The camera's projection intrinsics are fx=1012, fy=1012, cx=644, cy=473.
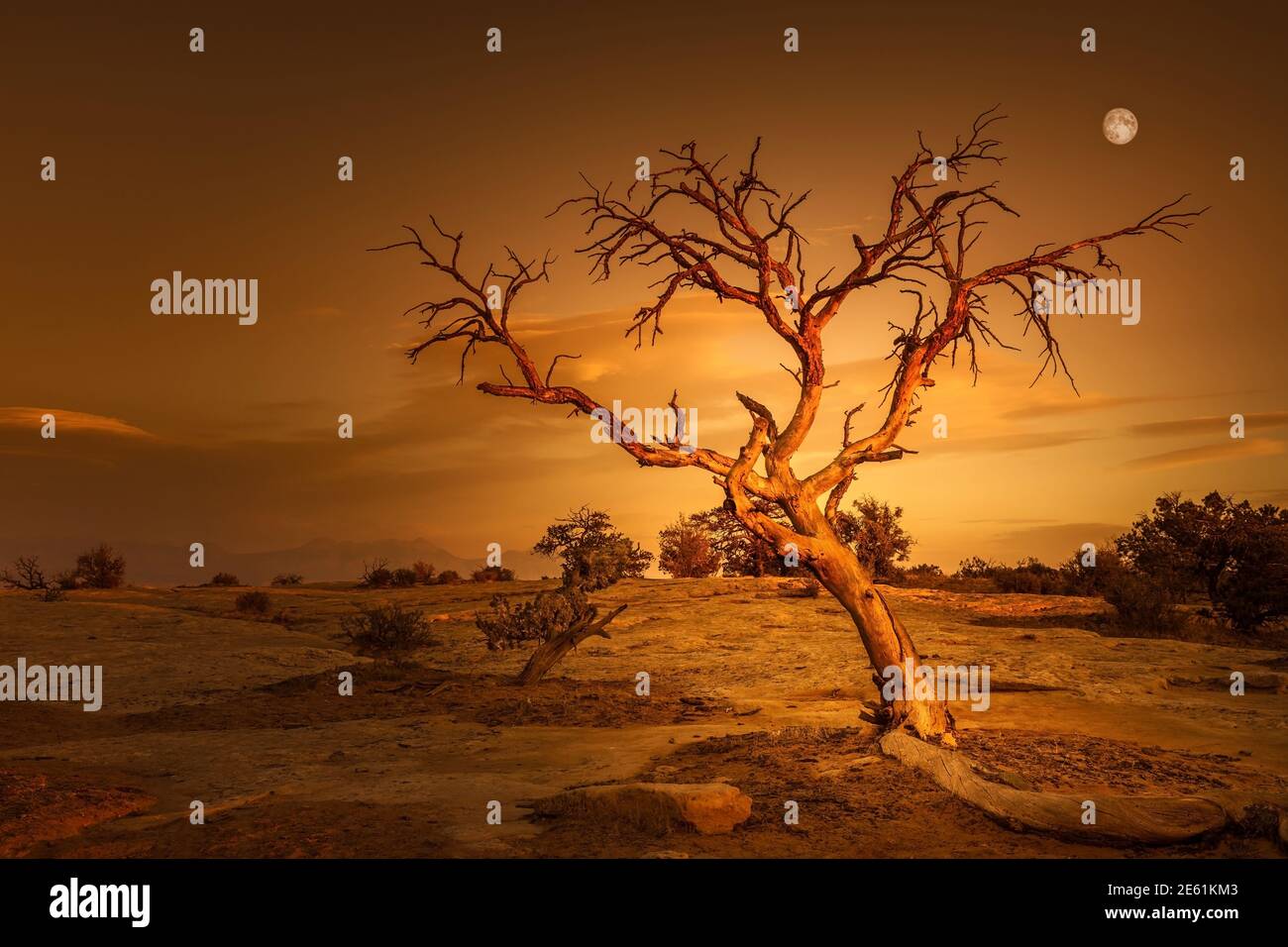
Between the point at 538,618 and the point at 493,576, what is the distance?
28566mm

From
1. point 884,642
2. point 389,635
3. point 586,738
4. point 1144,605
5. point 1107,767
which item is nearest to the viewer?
point 1107,767

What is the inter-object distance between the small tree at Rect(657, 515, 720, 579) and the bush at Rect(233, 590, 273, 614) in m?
18.2

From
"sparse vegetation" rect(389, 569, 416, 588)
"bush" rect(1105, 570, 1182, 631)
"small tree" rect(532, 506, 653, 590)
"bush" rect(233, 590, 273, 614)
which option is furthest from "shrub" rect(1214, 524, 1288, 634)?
"sparse vegetation" rect(389, 569, 416, 588)

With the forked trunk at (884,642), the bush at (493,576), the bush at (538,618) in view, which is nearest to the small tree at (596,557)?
the bush at (538,618)

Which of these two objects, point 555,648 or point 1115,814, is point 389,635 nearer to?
point 555,648

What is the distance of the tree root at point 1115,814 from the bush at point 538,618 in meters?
11.5

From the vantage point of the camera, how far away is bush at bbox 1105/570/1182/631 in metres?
24.9

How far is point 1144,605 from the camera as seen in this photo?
25047mm

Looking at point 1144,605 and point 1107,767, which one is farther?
point 1144,605

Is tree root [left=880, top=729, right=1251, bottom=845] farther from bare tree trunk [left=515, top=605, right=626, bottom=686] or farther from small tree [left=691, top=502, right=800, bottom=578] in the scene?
small tree [left=691, top=502, right=800, bottom=578]

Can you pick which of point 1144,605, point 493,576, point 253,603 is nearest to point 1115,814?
point 1144,605

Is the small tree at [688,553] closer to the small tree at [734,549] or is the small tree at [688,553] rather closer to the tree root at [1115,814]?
the small tree at [734,549]
